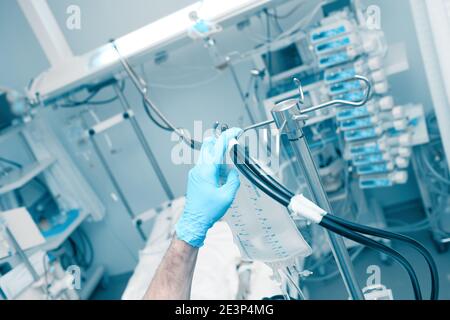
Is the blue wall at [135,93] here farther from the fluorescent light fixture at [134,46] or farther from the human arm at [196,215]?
the human arm at [196,215]

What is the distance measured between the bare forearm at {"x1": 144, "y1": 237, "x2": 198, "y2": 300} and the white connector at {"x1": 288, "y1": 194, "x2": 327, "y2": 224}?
0.36 meters

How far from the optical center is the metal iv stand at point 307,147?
25.1 inches

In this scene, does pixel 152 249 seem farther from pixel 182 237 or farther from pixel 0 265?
pixel 182 237

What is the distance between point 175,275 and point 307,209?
396 mm

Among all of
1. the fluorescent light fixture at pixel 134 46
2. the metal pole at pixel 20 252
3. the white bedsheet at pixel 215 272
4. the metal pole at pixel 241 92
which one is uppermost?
the fluorescent light fixture at pixel 134 46

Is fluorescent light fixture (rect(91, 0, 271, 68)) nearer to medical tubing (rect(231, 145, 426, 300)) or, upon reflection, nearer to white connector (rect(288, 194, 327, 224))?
medical tubing (rect(231, 145, 426, 300))

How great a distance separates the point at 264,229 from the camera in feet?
2.44

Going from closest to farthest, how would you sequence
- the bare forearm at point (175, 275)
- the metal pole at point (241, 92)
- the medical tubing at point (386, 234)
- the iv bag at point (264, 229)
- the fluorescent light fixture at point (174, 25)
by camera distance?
the medical tubing at point (386, 234)
the iv bag at point (264, 229)
the bare forearm at point (175, 275)
the fluorescent light fixture at point (174, 25)
the metal pole at point (241, 92)

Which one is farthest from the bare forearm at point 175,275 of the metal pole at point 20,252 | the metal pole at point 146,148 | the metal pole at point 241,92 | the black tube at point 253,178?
the metal pole at point 146,148

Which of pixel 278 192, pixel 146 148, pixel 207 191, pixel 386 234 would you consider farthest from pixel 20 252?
pixel 386 234

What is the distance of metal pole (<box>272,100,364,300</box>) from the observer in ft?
2.10

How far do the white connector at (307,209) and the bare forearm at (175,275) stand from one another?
0.36 m

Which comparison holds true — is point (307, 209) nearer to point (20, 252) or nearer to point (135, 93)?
point (20, 252)

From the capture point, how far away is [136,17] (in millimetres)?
1895
